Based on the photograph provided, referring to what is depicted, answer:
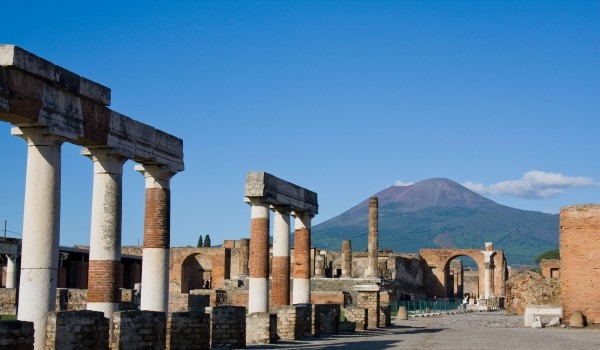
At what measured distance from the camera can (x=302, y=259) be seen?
26.8 metres

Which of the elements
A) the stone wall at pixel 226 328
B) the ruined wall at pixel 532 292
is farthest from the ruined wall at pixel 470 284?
the stone wall at pixel 226 328

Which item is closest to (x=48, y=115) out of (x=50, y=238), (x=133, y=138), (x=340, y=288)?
(x=50, y=238)

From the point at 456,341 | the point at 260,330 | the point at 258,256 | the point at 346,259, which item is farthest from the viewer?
the point at 346,259

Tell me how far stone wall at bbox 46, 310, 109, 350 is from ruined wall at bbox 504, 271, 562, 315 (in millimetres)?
27282

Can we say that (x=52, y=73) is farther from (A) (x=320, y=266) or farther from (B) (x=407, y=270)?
(B) (x=407, y=270)

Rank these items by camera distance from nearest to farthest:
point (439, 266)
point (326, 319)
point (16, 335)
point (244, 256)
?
point (16, 335) < point (326, 319) < point (244, 256) < point (439, 266)

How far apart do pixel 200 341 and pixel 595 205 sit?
16876 millimetres

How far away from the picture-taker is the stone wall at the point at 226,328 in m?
18.3

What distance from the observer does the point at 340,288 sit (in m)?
47.5

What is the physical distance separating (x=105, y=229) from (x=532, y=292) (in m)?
26.3

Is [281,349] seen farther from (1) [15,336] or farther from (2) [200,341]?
(1) [15,336]

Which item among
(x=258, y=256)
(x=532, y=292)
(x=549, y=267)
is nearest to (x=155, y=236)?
(x=258, y=256)

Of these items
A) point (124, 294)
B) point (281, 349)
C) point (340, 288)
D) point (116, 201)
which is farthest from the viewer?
point (340, 288)

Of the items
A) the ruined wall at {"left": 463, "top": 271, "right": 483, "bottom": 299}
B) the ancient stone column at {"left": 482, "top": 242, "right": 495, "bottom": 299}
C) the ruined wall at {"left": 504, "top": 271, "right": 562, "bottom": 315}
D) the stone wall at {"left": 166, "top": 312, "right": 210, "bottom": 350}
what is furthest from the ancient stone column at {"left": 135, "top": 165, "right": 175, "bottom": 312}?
the ruined wall at {"left": 463, "top": 271, "right": 483, "bottom": 299}
